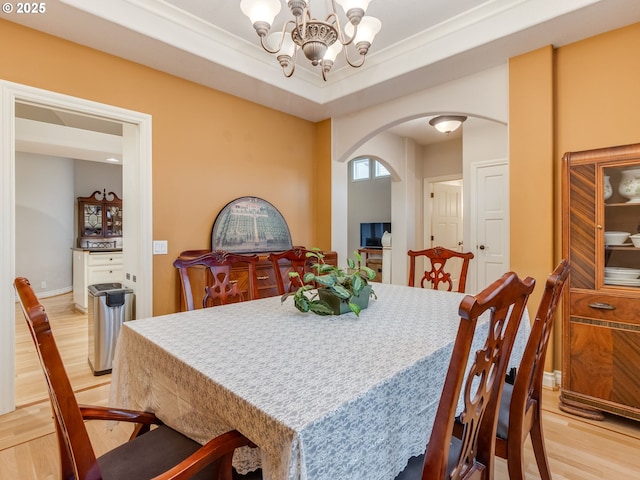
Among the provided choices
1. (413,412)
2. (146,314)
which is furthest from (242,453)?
(146,314)

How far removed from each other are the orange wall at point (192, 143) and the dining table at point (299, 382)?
5.75 feet

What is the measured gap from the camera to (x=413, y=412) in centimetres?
103

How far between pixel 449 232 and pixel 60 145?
6.01 metres

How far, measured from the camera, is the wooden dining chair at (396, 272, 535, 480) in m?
0.76

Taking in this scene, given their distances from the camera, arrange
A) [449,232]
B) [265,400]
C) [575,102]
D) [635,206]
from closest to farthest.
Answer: [265,400] < [635,206] < [575,102] < [449,232]

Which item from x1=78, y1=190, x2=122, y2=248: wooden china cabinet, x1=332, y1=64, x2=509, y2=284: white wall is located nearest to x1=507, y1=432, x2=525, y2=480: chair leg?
x1=332, y1=64, x2=509, y2=284: white wall

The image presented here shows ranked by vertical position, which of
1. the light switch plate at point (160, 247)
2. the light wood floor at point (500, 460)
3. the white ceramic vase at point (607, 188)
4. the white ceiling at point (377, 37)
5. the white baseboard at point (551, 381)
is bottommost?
the light wood floor at point (500, 460)

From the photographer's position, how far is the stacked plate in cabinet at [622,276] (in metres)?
2.14

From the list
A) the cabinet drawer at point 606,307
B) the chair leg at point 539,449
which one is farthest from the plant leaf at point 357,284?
the cabinet drawer at point 606,307

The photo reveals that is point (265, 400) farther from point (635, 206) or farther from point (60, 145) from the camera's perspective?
point (60, 145)

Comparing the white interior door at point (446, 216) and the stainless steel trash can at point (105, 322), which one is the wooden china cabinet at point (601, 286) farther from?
the white interior door at point (446, 216)

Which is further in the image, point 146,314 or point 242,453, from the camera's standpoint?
point 146,314

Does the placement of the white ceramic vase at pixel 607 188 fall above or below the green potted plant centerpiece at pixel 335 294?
above

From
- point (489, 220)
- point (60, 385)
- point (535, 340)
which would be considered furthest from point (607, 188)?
point (60, 385)
